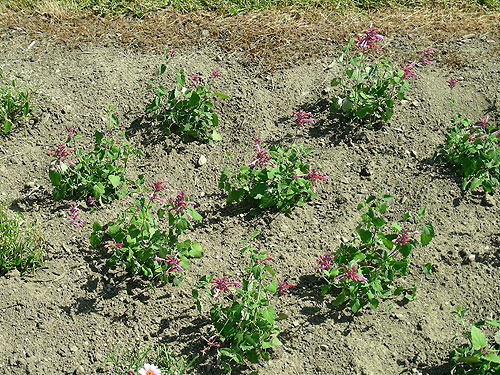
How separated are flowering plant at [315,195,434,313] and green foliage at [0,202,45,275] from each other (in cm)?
169

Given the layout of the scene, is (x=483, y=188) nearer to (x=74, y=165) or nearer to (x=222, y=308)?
(x=222, y=308)

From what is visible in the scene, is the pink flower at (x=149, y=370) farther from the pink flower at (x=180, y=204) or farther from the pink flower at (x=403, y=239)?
the pink flower at (x=403, y=239)

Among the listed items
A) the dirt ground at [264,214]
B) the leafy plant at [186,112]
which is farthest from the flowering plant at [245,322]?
the leafy plant at [186,112]

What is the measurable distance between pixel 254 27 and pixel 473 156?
2.43 metres

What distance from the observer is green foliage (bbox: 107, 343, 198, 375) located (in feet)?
11.7

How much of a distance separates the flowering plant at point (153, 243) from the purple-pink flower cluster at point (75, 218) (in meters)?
0.26

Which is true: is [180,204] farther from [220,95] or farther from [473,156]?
[473,156]

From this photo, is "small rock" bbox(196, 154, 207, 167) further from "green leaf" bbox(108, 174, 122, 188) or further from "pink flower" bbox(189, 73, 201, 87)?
"green leaf" bbox(108, 174, 122, 188)

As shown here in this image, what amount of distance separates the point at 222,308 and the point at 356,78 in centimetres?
206

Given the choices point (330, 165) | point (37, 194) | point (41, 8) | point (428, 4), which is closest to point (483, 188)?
point (330, 165)

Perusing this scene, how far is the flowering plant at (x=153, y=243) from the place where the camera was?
3908 mm

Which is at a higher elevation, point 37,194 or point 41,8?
point 41,8

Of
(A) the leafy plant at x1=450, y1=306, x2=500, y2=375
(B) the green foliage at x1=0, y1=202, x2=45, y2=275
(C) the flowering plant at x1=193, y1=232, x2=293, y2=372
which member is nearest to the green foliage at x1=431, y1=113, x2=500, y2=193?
(A) the leafy plant at x1=450, y1=306, x2=500, y2=375

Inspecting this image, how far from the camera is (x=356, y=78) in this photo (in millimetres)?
4988
